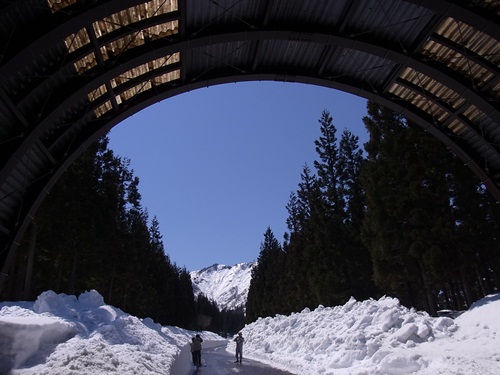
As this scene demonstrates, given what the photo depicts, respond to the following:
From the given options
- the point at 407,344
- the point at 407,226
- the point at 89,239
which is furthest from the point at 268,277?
the point at 407,344

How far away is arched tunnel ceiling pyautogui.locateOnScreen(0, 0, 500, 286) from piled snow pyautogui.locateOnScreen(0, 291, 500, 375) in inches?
89.9

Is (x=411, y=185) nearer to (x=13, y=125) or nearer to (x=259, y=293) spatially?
(x=13, y=125)

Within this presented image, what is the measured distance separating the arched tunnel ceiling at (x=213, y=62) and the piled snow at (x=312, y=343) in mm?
2285

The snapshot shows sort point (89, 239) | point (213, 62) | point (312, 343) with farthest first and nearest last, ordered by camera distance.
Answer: point (89, 239)
point (312, 343)
point (213, 62)

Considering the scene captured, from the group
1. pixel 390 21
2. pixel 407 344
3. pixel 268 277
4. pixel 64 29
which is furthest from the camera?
pixel 268 277

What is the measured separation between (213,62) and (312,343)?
48.5 ft

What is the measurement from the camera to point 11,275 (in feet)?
104

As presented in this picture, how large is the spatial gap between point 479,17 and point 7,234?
13.2m

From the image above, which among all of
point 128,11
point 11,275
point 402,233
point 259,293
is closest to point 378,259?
point 402,233

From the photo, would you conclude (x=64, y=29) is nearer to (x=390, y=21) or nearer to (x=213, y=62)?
(x=213, y=62)

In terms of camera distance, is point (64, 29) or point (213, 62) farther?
point (213, 62)

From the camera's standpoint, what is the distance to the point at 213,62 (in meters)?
13.3

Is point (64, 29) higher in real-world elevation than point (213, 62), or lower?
lower

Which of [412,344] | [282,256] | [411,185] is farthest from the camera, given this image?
[282,256]
